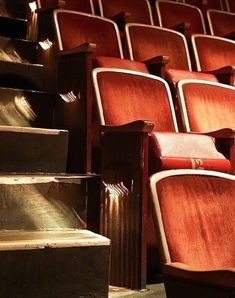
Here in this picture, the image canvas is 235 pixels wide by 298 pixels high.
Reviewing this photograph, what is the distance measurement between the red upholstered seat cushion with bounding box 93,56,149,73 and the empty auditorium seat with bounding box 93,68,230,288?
7 cm

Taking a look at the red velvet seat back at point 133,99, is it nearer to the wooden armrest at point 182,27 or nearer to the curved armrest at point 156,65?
the curved armrest at point 156,65

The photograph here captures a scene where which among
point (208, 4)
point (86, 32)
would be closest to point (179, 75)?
point (86, 32)

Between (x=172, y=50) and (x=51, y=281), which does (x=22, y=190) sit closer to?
(x=51, y=281)

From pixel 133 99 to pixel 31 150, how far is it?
0.55ft

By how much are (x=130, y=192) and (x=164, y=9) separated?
0.61m

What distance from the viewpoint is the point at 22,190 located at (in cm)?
45

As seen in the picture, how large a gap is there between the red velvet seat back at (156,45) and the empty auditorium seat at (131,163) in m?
0.22

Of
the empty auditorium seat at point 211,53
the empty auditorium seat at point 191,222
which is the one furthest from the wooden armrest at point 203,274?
the empty auditorium seat at point 211,53

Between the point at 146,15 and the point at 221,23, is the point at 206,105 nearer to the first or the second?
the point at 146,15

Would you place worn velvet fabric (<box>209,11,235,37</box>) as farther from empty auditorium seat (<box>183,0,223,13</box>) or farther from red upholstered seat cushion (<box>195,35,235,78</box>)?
red upholstered seat cushion (<box>195,35,235,78</box>)

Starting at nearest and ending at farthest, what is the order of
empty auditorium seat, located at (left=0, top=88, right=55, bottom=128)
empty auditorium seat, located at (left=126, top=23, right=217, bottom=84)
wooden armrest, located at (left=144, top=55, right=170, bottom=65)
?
1. empty auditorium seat, located at (left=0, top=88, right=55, bottom=128)
2. wooden armrest, located at (left=144, top=55, right=170, bottom=65)
3. empty auditorium seat, located at (left=126, top=23, right=217, bottom=84)

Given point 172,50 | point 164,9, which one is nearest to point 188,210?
point 172,50

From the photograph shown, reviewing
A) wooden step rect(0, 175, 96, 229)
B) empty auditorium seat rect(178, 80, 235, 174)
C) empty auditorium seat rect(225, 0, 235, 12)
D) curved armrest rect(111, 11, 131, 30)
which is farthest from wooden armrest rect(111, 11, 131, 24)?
empty auditorium seat rect(225, 0, 235, 12)

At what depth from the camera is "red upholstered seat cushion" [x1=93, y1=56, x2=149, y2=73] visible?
2.18ft
